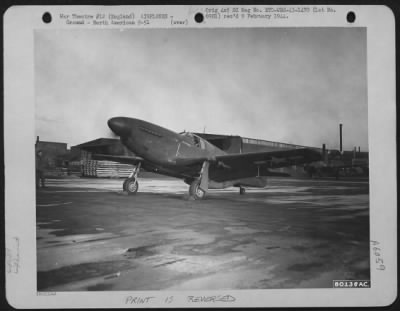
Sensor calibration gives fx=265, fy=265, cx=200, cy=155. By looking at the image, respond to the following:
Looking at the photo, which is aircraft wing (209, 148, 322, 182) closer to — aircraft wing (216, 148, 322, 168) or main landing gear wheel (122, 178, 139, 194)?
aircraft wing (216, 148, 322, 168)

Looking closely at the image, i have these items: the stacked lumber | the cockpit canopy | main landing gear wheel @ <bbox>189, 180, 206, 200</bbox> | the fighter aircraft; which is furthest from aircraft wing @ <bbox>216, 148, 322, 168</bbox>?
the stacked lumber

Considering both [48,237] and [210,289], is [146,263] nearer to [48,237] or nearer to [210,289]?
[210,289]

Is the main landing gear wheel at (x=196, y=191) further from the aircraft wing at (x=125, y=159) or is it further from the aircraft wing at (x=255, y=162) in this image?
the aircraft wing at (x=125, y=159)

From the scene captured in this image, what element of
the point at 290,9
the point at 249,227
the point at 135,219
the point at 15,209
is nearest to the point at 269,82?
the point at 290,9

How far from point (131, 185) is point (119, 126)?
872 millimetres

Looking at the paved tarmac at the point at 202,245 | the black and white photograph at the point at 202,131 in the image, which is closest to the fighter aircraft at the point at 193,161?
the black and white photograph at the point at 202,131

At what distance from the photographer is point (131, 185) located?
313 centimetres

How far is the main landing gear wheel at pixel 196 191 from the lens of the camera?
3.00 m

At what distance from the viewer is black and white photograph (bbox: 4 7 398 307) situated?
2.04 metres

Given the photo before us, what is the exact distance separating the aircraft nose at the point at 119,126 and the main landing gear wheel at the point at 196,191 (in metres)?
0.94

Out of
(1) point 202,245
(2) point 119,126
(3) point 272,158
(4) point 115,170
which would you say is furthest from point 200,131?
(4) point 115,170

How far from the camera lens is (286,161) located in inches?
111

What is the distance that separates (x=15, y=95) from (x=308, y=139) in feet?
8.50

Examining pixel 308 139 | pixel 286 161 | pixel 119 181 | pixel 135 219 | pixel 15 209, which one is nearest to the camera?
pixel 15 209
